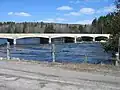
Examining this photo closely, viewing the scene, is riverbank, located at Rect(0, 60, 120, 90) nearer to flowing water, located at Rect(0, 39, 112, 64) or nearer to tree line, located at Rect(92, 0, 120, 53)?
flowing water, located at Rect(0, 39, 112, 64)

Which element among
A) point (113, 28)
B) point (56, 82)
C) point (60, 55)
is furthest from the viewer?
point (60, 55)

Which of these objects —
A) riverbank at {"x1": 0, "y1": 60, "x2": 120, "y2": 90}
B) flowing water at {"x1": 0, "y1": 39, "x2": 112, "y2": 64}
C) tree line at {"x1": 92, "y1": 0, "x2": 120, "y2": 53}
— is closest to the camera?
riverbank at {"x1": 0, "y1": 60, "x2": 120, "y2": 90}

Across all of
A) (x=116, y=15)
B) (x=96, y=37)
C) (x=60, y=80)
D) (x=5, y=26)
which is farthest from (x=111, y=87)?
(x=5, y=26)

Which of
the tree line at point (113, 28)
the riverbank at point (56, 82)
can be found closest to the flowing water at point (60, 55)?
the tree line at point (113, 28)

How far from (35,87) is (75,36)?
434 ft

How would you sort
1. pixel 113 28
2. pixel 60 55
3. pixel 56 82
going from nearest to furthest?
pixel 56 82, pixel 113 28, pixel 60 55

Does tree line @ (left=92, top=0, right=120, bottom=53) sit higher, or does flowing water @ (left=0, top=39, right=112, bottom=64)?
tree line @ (left=92, top=0, right=120, bottom=53)

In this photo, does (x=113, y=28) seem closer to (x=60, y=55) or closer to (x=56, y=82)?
(x=60, y=55)

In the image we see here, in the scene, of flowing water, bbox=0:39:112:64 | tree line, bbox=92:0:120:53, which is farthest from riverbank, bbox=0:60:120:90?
tree line, bbox=92:0:120:53

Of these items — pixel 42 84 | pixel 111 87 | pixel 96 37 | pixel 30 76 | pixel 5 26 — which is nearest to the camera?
pixel 111 87

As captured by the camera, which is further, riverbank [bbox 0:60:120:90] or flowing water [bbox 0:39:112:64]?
flowing water [bbox 0:39:112:64]

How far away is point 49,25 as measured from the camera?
199125 mm

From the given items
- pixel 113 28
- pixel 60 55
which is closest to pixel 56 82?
pixel 113 28

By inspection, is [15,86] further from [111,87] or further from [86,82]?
[111,87]
